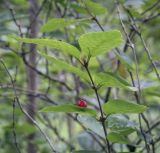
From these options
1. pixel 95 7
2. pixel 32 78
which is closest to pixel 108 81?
pixel 95 7

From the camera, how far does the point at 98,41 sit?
0.84 meters

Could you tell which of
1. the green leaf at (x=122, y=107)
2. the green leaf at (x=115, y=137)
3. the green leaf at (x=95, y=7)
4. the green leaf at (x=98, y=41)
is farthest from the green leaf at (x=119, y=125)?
the green leaf at (x=95, y=7)

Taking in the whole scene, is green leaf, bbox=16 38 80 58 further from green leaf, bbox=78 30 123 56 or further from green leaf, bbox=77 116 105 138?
green leaf, bbox=77 116 105 138

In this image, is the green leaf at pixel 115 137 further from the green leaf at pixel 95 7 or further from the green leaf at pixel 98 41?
the green leaf at pixel 95 7

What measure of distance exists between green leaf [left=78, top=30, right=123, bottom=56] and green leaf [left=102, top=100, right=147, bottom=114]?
13 cm

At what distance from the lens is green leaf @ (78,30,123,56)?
817mm

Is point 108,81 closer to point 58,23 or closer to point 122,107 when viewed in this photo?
point 122,107

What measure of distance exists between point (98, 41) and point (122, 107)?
0.17m

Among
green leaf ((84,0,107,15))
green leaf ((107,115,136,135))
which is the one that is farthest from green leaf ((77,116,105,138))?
green leaf ((84,0,107,15))

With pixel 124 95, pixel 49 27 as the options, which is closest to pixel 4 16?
pixel 49 27

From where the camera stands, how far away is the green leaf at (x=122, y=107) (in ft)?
3.00

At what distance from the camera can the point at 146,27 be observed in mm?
2434

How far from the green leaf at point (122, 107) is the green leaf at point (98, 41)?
0.42 ft

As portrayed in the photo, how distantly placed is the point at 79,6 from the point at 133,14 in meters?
0.18
